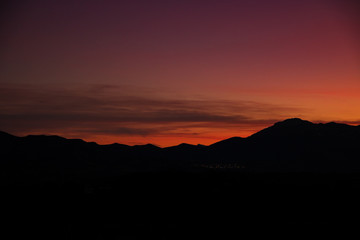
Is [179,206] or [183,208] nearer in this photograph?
[183,208]

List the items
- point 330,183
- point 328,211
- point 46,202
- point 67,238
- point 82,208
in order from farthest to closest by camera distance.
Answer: point 330,183 < point 46,202 < point 82,208 < point 328,211 < point 67,238

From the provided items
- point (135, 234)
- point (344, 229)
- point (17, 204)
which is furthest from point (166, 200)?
point (344, 229)

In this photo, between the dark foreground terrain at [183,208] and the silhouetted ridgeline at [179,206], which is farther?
the silhouetted ridgeline at [179,206]

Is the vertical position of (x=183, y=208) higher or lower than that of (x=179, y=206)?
lower

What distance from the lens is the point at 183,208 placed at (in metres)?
111

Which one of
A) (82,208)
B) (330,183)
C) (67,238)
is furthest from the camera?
(330,183)

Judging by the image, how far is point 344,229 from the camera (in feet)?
290

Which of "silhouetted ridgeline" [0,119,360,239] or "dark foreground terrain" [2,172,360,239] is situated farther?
"silhouetted ridgeline" [0,119,360,239]

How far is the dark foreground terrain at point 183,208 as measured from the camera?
9031 cm

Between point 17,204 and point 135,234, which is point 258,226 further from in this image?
point 17,204

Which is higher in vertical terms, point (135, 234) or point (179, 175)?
point (179, 175)

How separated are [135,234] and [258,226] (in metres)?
28.8

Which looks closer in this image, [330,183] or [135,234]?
[135,234]

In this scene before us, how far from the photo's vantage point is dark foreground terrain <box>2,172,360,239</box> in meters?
90.3
